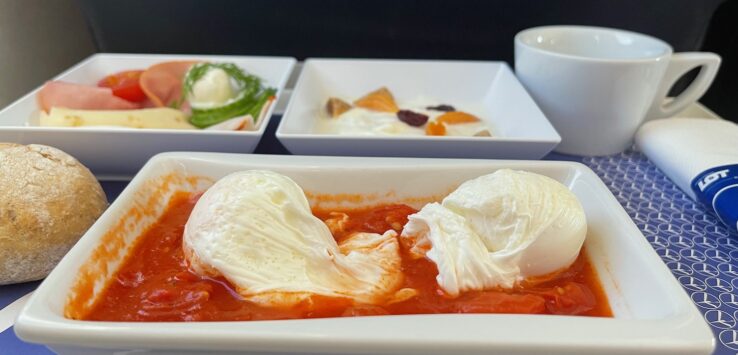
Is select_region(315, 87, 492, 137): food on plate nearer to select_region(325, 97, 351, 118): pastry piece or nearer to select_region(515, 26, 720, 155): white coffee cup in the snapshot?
select_region(325, 97, 351, 118): pastry piece

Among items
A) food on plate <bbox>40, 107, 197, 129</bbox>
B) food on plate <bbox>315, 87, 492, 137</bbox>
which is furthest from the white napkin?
food on plate <bbox>40, 107, 197, 129</bbox>

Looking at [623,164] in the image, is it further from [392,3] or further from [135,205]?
[135,205]

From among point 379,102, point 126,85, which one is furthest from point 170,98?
point 379,102

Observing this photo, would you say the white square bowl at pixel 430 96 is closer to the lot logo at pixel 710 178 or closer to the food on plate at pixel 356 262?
the food on plate at pixel 356 262

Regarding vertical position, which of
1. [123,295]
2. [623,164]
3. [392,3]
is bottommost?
[623,164]

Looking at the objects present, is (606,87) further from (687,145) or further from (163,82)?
(163,82)

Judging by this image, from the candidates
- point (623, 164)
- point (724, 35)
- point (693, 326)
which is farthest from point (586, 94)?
point (724, 35)
